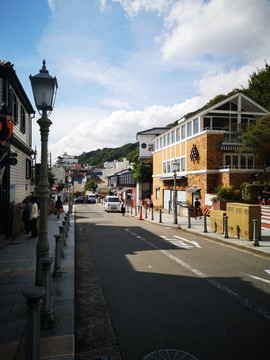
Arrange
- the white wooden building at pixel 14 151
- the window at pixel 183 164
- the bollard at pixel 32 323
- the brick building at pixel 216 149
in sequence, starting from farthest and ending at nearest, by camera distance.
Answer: the window at pixel 183 164
the brick building at pixel 216 149
the white wooden building at pixel 14 151
the bollard at pixel 32 323

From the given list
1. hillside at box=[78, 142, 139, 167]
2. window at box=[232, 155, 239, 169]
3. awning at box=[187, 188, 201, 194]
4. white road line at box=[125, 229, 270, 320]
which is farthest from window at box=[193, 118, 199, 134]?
hillside at box=[78, 142, 139, 167]

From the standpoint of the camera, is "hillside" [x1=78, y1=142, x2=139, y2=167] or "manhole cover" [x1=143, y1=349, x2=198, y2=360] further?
"hillside" [x1=78, y1=142, x2=139, y2=167]

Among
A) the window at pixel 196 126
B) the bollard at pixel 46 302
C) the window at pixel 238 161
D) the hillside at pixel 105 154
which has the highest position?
the hillside at pixel 105 154

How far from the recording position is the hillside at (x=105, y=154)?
420ft

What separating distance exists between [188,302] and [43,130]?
4.47 metres

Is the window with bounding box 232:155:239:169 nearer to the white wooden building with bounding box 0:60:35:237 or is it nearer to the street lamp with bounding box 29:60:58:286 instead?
the white wooden building with bounding box 0:60:35:237

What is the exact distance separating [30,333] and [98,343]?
1.30 meters

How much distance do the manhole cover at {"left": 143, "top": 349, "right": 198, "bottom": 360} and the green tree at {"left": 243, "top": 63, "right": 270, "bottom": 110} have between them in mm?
33713

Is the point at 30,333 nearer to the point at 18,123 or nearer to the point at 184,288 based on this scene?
the point at 184,288

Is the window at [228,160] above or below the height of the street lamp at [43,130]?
above

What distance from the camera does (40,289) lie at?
116 inches

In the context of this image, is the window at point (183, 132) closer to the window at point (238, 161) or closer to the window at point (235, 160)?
the window at point (238, 161)

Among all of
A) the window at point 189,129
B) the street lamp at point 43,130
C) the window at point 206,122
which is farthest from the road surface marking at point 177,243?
the window at point 189,129

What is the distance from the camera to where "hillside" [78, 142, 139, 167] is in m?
128
